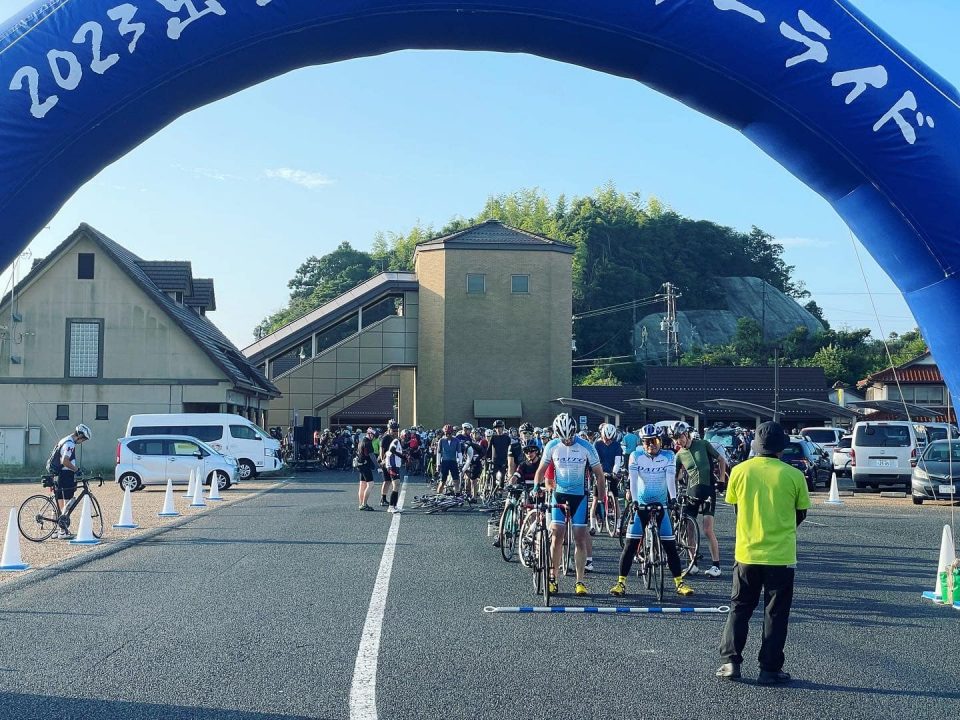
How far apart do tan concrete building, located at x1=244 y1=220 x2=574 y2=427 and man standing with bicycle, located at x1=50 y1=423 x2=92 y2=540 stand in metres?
39.0

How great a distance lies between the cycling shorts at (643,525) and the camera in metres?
11.4

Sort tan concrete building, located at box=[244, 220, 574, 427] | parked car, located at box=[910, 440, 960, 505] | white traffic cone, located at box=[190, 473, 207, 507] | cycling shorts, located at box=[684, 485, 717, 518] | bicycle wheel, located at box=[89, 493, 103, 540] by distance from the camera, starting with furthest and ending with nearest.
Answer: tan concrete building, located at box=[244, 220, 574, 427] < parked car, located at box=[910, 440, 960, 505] < white traffic cone, located at box=[190, 473, 207, 507] < bicycle wheel, located at box=[89, 493, 103, 540] < cycling shorts, located at box=[684, 485, 717, 518]

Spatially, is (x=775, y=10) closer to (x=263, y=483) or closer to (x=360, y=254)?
(x=263, y=483)

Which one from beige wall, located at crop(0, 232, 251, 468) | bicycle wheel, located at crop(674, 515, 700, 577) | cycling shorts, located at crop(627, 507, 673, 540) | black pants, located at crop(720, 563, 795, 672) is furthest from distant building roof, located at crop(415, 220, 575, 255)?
black pants, located at crop(720, 563, 795, 672)

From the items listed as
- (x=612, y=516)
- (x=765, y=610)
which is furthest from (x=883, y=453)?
(x=765, y=610)

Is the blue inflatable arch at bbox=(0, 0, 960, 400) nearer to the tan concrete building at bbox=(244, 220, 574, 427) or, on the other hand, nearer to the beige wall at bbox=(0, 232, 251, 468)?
the beige wall at bbox=(0, 232, 251, 468)

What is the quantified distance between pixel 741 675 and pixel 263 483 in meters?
A: 28.5

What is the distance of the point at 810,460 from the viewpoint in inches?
1233

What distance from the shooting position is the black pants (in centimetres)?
754

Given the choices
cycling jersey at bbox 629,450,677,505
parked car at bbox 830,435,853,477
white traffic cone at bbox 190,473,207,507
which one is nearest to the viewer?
cycling jersey at bbox 629,450,677,505

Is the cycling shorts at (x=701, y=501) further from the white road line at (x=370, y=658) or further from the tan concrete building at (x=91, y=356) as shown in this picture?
the tan concrete building at (x=91, y=356)

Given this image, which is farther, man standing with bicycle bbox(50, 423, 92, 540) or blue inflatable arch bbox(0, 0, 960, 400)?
man standing with bicycle bbox(50, 423, 92, 540)

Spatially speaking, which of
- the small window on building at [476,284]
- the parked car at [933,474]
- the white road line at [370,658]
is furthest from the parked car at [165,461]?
the small window on building at [476,284]

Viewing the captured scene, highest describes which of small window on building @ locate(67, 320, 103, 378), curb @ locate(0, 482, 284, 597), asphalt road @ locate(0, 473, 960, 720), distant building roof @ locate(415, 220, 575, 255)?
distant building roof @ locate(415, 220, 575, 255)
